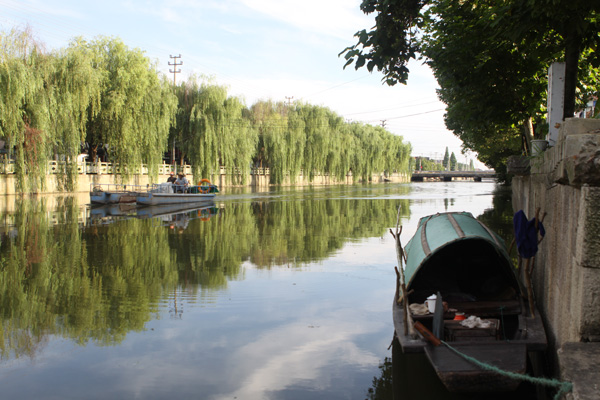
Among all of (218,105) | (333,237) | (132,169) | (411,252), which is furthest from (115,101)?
(411,252)

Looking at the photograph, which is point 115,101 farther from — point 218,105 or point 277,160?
point 277,160

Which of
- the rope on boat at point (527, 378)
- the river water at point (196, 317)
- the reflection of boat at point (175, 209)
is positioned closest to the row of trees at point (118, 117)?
the reflection of boat at point (175, 209)

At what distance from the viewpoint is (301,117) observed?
61.5 m

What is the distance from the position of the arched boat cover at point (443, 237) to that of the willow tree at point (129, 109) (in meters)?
29.7

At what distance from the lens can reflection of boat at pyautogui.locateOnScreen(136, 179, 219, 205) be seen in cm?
2930

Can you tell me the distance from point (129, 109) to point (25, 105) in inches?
274

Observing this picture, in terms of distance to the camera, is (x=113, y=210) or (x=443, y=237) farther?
(x=113, y=210)

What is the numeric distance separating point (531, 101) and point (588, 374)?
9886mm

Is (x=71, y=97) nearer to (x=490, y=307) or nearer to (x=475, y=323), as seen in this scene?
(x=490, y=307)

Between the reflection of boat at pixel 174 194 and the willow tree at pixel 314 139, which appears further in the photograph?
the willow tree at pixel 314 139

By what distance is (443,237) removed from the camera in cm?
739

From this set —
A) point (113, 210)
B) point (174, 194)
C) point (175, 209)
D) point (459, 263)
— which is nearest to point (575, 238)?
point (459, 263)

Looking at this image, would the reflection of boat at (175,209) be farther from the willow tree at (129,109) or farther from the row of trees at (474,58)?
the row of trees at (474,58)

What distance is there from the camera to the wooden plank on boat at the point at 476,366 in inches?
204
